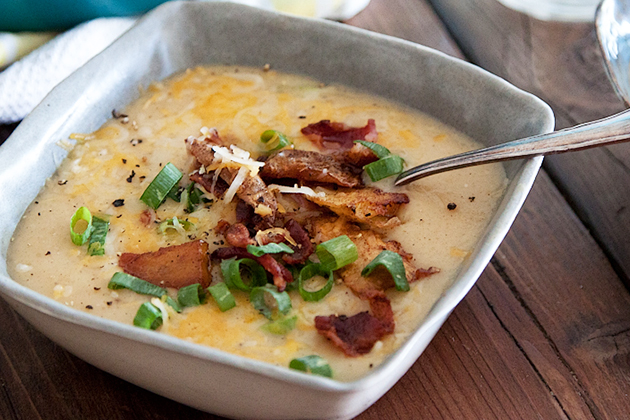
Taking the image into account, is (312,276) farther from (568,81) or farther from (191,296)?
(568,81)

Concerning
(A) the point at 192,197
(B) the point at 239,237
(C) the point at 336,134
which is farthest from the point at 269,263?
(C) the point at 336,134

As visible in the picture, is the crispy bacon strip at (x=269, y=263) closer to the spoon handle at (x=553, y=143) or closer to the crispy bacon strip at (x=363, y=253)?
the crispy bacon strip at (x=363, y=253)

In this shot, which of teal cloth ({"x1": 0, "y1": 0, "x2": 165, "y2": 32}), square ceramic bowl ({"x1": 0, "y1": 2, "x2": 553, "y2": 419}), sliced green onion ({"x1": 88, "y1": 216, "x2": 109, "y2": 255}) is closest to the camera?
square ceramic bowl ({"x1": 0, "y1": 2, "x2": 553, "y2": 419})

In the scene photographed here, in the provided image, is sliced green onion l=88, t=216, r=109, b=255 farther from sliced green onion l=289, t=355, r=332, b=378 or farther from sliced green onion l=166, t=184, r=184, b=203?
sliced green onion l=289, t=355, r=332, b=378

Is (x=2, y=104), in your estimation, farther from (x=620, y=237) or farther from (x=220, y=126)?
(x=620, y=237)

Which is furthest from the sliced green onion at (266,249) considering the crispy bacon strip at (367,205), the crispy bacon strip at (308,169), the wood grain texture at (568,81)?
the wood grain texture at (568,81)

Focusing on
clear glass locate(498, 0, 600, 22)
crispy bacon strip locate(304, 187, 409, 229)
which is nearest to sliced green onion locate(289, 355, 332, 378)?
crispy bacon strip locate(304, 187, 409, 229)
